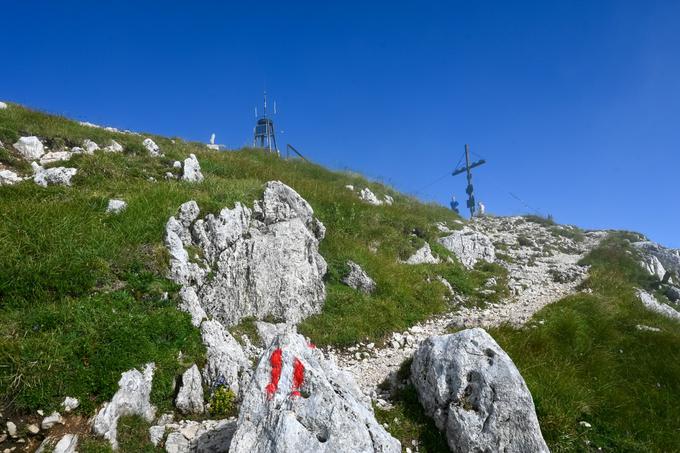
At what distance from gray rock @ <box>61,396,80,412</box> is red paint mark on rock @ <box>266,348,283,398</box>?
121 inches

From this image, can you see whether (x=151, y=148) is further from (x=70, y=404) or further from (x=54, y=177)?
(x=70, y=404)

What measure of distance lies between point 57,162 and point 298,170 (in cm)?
1467

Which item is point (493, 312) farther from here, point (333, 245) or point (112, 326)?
point (112, 326)

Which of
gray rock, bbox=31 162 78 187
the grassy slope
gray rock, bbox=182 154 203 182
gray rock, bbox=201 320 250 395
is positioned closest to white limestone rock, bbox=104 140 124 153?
the grassy slope

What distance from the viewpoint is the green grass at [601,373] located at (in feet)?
24.6

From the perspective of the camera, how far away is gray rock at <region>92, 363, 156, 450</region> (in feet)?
18.6

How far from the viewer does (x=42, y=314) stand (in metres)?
6.68

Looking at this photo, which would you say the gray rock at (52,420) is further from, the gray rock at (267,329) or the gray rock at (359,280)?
the gray rock at (359,280)

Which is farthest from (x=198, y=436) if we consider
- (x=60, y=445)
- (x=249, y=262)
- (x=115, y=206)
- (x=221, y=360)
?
(x=115, y=206)

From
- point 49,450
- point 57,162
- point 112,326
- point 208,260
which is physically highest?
point 57,162

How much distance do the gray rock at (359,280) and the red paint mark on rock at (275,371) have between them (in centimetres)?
774

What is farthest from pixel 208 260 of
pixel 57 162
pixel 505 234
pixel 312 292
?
pixel 505 234

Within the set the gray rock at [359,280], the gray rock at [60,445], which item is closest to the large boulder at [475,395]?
the gray rock at [359,280]

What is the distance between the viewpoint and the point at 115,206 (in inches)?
403
